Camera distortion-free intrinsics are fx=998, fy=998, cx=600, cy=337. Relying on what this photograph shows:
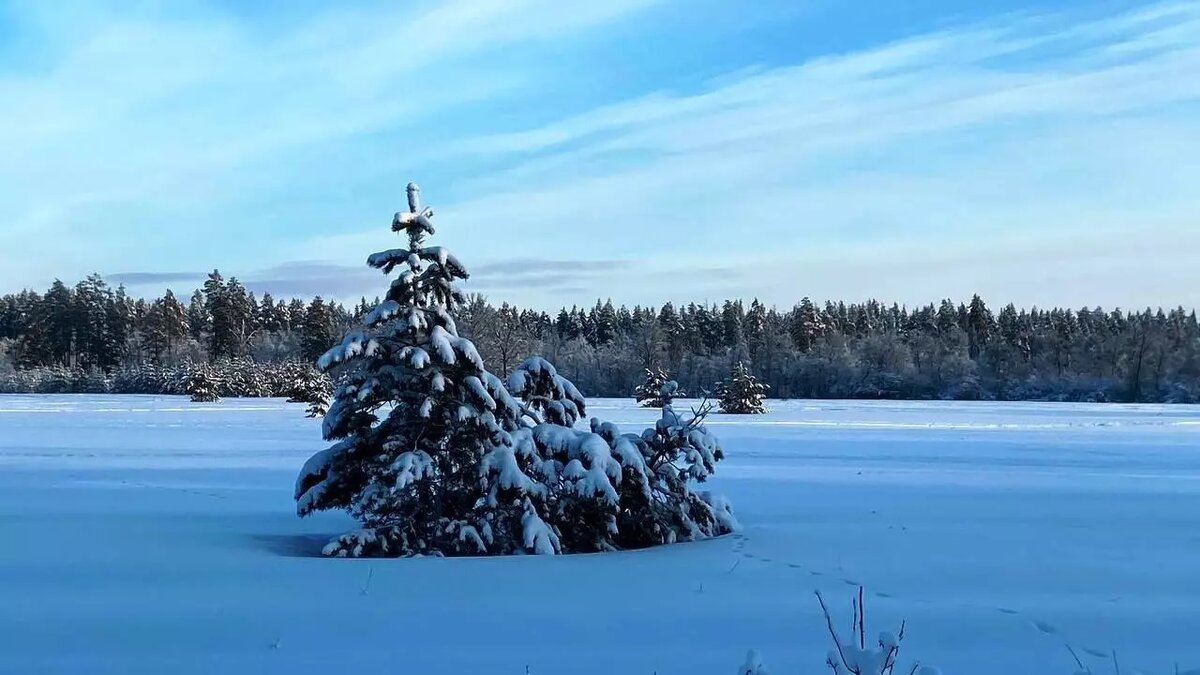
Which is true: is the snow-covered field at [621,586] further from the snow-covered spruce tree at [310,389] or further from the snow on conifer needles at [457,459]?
the snow-covered spruce tree at [310,389]

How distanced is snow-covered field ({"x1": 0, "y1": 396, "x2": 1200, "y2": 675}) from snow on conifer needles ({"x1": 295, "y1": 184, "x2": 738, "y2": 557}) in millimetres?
605

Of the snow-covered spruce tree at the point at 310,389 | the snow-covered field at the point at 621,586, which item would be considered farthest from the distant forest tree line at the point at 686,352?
the snow-covered field at the point at 621,586

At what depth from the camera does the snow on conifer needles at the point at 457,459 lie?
948cm

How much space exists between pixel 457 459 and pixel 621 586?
3.36 meters

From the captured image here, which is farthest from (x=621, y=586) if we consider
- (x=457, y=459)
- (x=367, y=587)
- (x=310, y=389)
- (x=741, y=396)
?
(x=310, y=389)

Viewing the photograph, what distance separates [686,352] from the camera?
105250 millimetres

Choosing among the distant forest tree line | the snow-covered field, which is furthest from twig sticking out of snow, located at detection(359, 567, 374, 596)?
the distant forest tree line

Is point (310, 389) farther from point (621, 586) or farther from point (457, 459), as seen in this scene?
point (621, 586)

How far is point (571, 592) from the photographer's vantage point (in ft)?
23.1

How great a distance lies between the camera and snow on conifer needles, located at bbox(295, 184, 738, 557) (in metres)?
9.48

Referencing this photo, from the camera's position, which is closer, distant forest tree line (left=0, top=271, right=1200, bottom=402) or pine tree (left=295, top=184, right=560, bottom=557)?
pine tree (left=295, top=184, right=560, bottom=557)

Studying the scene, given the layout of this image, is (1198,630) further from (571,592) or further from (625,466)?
(625,466)

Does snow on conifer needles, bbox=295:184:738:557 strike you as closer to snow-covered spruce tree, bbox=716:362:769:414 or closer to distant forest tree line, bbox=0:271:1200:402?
snow-covered spruce tree, bbox=716:362:769:414

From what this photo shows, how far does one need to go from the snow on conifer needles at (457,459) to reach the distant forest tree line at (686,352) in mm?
49259
